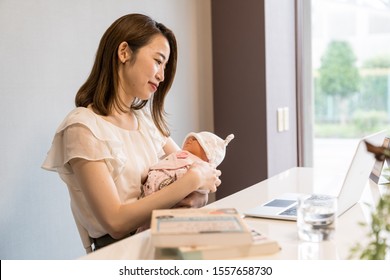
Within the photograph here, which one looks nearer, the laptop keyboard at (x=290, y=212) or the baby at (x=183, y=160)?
the laptop keyboard at (x=290, y=212)

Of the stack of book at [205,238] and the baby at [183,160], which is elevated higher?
the baby at [183,160]

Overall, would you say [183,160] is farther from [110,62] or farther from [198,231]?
[198,231]

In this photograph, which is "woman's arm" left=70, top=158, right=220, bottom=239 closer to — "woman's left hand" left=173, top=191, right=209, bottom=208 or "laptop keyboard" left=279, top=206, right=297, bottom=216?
"woman's left hand" left=173, top=191, right=209, bottom=208

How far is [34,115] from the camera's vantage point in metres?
1.79

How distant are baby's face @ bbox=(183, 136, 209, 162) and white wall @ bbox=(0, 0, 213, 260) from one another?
47cm

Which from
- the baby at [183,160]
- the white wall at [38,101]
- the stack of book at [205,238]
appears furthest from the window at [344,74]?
the stack of book at [205,238]

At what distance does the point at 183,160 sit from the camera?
5.58 ft

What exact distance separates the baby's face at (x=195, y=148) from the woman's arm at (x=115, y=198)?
297 millimetres

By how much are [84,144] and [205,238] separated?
63 centimetres

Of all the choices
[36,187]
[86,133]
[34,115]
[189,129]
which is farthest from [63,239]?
[189,129]

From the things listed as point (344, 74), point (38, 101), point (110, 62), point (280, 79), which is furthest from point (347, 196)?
point (344, 74)

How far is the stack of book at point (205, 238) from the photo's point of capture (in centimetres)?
97

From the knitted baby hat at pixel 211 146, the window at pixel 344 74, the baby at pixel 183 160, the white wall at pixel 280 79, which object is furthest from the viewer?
the window at pixel 344 74

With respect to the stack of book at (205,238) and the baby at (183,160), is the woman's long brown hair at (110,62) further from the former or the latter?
the stack of book at (205,238)
